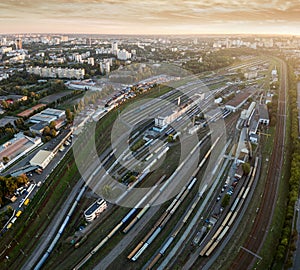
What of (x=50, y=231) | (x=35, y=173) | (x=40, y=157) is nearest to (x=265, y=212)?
(x=50, y=231)

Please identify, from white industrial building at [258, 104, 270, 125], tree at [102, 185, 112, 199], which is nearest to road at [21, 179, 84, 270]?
tree at [102, 185, 112, 199]

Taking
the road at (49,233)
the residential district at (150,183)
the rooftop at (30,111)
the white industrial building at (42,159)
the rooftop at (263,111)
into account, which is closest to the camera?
the road at (49,233)

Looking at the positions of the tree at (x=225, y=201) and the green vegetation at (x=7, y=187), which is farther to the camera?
the green vegetation at (x=7, y=187)

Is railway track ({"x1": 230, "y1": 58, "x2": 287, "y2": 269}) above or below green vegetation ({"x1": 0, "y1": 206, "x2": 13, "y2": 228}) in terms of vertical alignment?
above

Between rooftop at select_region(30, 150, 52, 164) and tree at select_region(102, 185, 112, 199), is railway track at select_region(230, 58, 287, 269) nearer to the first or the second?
tree at select_region(102, 185, 112, 199)

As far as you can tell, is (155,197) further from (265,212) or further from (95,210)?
(265,212)

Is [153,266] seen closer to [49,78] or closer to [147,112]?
[147,112]

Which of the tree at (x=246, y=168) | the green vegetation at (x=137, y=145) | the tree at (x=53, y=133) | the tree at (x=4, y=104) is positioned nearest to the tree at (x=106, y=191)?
the green vegetation at (x=137, y=145)

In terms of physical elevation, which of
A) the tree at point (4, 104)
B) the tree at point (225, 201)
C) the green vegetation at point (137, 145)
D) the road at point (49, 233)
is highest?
the tree at point (4, 104)

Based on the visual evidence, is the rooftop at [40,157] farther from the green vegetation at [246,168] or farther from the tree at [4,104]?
the green vegetation at [246,168]
